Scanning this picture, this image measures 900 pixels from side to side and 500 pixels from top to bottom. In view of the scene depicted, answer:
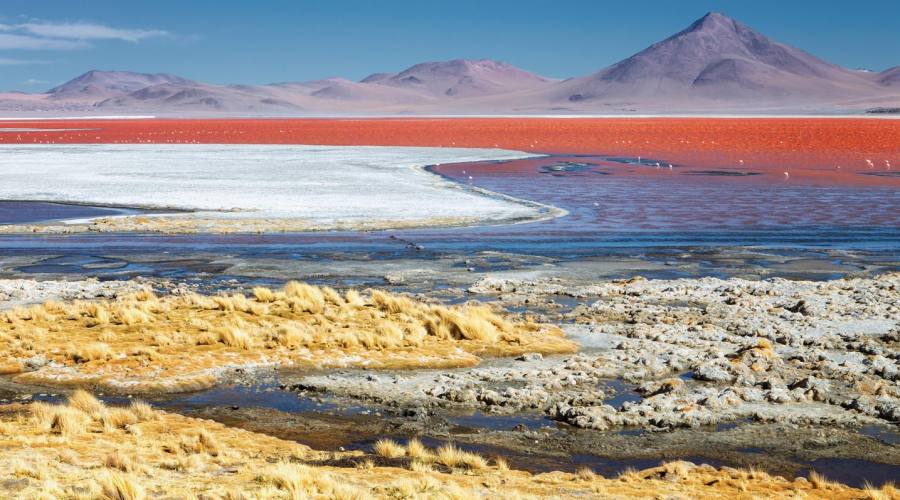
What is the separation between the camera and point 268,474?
6840 millimetres

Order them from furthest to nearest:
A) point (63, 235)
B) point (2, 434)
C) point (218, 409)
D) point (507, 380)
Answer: point (63, 235) < point (507, 380) < point (218, 409) < point (2, 434)

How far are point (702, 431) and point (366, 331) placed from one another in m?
4.54

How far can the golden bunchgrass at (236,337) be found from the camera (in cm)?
1084

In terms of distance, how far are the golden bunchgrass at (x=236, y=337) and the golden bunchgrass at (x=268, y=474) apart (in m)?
2.12

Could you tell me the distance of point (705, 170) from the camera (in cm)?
4184

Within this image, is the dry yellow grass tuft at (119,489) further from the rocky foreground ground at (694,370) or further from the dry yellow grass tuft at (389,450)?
the rocky foreground ground at (694,370)

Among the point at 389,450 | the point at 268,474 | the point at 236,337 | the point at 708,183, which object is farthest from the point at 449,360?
the point at 708,183

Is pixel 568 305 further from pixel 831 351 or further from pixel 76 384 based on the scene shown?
pixel 76 384

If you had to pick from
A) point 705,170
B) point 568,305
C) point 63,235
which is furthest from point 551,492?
point 705,170

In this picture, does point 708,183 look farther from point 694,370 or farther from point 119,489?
point 119,489

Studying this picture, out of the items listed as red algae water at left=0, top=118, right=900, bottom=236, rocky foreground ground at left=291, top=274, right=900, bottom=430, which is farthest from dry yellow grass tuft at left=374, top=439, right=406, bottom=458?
red algae water at left=0, top=118, right=900, bottom=236

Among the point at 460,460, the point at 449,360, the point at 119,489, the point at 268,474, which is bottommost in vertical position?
the point at 449,360

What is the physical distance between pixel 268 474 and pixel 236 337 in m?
5.02

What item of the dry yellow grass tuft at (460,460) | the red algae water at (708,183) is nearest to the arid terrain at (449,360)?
the dry yellow grass tuft at (460,460)
